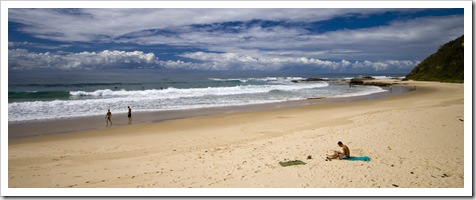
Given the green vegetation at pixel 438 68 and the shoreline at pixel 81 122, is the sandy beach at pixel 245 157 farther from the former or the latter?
the green vegetation at pixel 438 68

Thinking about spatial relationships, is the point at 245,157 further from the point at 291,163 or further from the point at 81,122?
the point at 81,122

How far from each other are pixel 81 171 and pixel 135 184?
158 cm

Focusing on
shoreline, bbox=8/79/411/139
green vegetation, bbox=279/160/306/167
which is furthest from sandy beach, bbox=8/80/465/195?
shoreline, bbox=8/79/411/139

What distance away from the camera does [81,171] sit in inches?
255

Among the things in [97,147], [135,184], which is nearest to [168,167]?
[135,184]

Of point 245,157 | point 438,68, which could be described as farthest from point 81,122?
point 438,68

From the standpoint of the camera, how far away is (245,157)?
711 centimetres

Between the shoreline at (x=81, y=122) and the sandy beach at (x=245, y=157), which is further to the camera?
the shoreline at (x=81, y=122)

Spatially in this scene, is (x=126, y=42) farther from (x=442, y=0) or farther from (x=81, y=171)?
(x=442, y=0)

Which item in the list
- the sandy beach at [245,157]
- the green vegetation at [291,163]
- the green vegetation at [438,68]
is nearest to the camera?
the sandy beach at [245,157]

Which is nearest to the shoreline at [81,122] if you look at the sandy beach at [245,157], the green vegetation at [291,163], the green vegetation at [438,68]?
the sandy beach at [245,157]

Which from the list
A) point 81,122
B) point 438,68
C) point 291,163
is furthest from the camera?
point 438,68

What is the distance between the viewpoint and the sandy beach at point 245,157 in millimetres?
5719

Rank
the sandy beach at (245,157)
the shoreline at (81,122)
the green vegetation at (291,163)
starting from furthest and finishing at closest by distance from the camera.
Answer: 1. the shoreline at (81,122)
2. the green vegetation at (291,163)
3. the sandy beach at (245,157)
